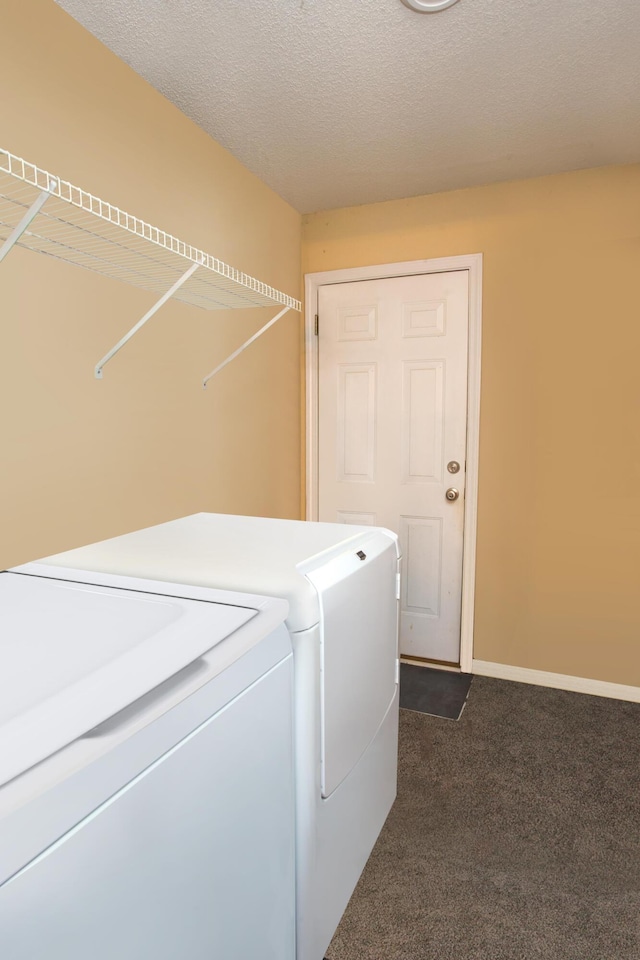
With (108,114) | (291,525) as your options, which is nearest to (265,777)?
(291,525)

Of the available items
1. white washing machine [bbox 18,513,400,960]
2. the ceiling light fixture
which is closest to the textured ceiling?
the ceiling light fixture

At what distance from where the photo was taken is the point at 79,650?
2.41 feet

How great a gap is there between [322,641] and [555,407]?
2083 millimetres

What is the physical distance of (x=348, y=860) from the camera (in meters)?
1.28

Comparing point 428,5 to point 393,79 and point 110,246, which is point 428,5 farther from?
point 110,246

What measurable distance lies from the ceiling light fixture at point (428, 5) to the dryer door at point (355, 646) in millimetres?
1429

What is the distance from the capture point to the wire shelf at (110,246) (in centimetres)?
141

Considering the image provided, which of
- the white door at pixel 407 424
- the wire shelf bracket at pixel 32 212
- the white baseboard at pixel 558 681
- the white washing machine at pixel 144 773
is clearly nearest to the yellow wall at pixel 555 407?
the white baseboard at pixel 558 681

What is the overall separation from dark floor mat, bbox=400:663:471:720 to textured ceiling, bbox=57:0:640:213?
2441 millimetres

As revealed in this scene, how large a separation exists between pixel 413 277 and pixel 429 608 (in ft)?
5.70

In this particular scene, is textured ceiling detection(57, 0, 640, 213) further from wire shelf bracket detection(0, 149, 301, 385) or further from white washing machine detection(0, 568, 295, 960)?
white washing machine detection(0, 568, 295, 960)

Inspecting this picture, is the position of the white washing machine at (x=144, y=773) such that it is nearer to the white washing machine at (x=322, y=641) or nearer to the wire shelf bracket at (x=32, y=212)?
the white washing machine at (x=322, y=641)

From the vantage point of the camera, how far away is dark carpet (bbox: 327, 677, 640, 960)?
1460mm

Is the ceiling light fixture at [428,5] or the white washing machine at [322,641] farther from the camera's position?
the ceiling light fixture at [428,5]
